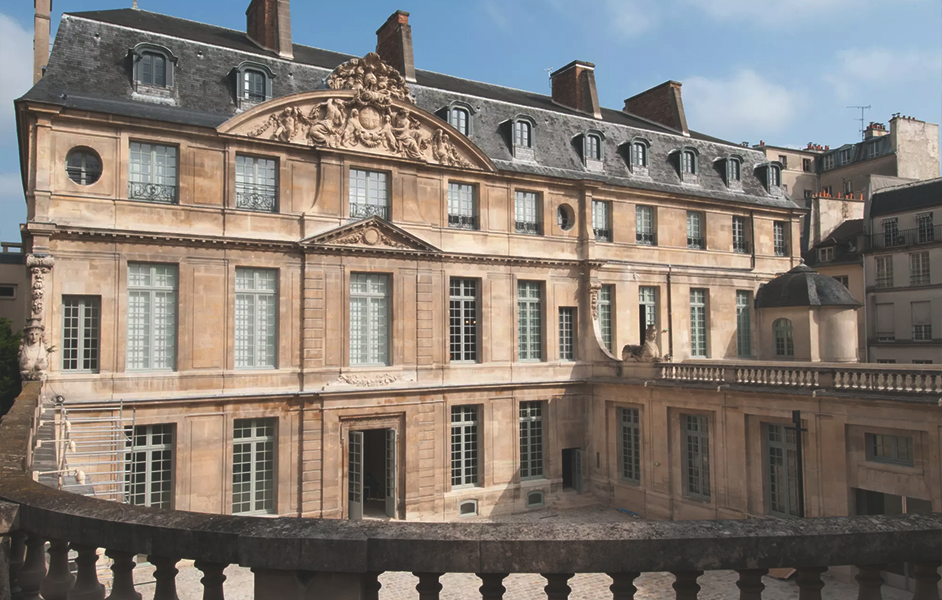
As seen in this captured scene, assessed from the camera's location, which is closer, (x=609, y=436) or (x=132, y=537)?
(x=132, y=537)

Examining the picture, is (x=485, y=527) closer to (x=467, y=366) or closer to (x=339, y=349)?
(x=339, y=349)

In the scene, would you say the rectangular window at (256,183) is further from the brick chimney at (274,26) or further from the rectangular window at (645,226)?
the rectangular window at (645,226)

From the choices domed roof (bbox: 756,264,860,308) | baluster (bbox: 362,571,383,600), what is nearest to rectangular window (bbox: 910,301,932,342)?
domed roof (bbox: 756,264,860,308)

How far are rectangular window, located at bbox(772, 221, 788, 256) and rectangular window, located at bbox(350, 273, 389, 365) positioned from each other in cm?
1681

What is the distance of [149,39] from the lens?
1820 centimetres

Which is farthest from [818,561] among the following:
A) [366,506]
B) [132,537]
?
[366,506]

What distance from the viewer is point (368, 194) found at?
20.0 meters

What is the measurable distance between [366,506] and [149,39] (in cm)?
1435

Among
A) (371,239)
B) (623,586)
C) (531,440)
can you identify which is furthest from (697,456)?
(623,586)

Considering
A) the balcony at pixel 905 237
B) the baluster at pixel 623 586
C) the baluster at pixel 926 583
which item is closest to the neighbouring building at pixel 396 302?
the baluster at pixel 623 586

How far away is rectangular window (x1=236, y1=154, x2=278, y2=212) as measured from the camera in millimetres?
18281

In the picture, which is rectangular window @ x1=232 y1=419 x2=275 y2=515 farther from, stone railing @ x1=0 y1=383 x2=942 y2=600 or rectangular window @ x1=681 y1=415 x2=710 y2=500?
stone railing @ x1=0 y1=383 x2=942 y2=600

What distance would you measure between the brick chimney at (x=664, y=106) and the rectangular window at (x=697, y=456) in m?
13.9

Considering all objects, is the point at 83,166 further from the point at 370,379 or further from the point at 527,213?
the point at 527,213
